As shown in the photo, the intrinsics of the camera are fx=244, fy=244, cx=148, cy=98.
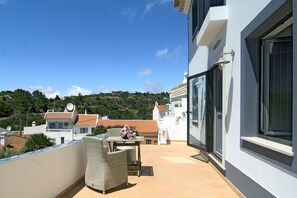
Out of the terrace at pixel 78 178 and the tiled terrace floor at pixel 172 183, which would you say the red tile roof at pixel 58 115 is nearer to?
the tiled terrace floor at pixel 172 183

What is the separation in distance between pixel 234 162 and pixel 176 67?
23083 millimetres

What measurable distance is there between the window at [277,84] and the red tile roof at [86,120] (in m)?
39.5

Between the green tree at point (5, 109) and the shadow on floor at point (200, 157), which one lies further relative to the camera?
the green tree at point (5, 109)

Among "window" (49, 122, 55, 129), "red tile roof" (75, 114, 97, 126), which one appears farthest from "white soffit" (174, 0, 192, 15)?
"window" (49, 122, 55, 129)

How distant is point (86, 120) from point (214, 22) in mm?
39838

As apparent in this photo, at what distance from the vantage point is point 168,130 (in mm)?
11938

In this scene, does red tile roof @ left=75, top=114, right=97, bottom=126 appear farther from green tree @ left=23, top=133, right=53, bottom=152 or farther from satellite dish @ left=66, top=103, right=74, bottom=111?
green tree @ left=23, top=133, right=53, bottom=152

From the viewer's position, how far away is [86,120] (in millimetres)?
42562

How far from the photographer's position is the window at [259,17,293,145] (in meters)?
2.97

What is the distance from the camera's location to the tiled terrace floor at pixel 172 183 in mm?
4105

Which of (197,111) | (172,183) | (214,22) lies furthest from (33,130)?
(214,22)

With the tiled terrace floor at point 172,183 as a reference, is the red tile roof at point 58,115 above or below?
below

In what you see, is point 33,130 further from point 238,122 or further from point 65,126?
point 238,122

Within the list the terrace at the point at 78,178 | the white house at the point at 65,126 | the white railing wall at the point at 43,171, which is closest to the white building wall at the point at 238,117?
the terrace at the point at 78,178
